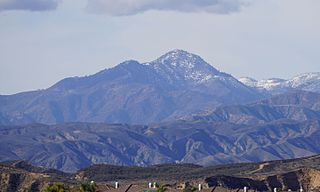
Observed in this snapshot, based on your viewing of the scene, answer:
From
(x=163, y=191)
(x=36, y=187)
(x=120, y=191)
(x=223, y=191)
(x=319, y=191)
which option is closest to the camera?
(x=163, y=191)

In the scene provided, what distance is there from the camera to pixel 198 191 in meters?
139

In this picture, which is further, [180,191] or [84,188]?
[180,191]

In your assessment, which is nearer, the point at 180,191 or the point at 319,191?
the point at 180,191

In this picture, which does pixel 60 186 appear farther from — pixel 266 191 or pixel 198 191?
pixel 266 191

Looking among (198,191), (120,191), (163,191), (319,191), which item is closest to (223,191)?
(198,191)

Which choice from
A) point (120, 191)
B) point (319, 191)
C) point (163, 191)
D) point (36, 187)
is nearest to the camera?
point (163, 191)

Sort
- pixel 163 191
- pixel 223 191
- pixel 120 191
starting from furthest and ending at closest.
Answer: pixel 223 191, pixel 120 191, pixel 163 191

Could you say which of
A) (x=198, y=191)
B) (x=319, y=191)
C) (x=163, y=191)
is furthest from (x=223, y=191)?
(x=319, y=191)

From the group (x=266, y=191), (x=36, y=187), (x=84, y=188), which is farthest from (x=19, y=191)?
(x=84, y=188)

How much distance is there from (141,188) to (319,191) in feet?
174

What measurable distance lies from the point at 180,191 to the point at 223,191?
7360mm

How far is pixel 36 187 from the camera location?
199 m

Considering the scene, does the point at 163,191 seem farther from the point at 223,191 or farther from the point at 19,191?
the point at 19,191

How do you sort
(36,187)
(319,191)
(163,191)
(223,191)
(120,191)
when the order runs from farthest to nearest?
(36,187) → (319,191) → (223,191) → (120,191) → (163,191)
